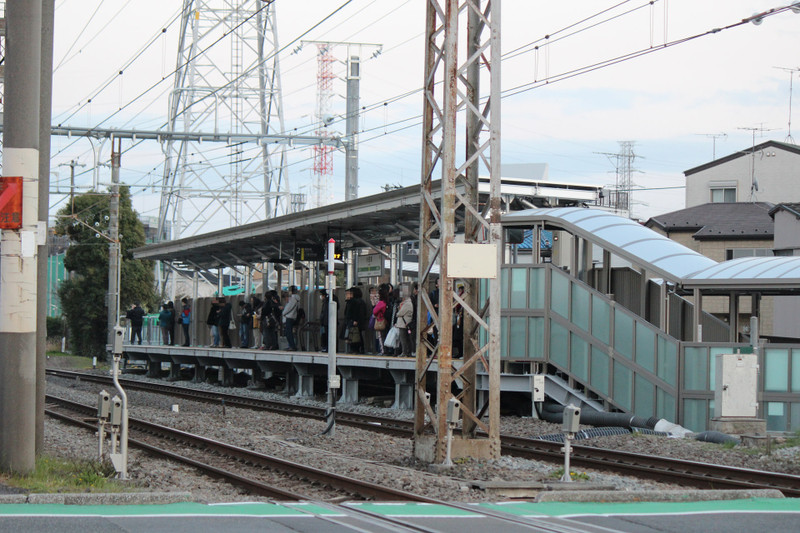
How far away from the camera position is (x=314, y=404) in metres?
25.5

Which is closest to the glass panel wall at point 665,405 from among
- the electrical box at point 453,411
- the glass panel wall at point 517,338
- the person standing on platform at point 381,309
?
the glass panel wall at point 517,338

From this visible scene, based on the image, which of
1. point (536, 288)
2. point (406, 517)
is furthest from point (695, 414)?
A: point (406, 517)

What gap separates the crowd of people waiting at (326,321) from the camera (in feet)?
72.3

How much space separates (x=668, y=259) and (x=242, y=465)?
878 cm

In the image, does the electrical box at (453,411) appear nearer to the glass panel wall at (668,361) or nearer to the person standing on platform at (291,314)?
the glass panel wall at (668,361)

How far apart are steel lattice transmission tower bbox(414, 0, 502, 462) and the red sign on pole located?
524 centimetres

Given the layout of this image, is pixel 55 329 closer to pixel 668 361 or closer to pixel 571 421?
pixel 668 361

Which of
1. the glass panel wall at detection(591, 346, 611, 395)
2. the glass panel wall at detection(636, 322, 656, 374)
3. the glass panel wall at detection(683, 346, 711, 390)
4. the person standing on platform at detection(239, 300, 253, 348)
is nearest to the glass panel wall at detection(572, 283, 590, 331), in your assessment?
the glass panel wall at detection(591, 346, 611, 395)

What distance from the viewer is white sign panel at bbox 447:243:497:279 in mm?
13406

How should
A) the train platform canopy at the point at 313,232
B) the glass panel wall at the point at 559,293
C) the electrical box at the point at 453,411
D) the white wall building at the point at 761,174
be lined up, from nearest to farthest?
1. the electrical box at the point at 453,411
2. the glass panel wall at the point at 559,293
3. the train platform canopy at the point at 313,232
4. the white wall building at the point at 761,174

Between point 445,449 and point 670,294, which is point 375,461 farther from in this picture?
point 670,294

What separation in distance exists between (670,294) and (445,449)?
815 cm

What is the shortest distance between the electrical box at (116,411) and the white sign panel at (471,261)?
4415mm

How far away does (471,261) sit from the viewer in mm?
13445
